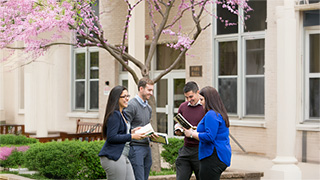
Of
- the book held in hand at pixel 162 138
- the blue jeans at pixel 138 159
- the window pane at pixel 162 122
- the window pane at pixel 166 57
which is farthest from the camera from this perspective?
the window pane at pixel 162 122

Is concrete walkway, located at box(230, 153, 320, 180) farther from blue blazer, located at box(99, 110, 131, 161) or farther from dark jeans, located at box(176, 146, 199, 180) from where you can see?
blue blazer, located at box(99, 110, 131, 161)

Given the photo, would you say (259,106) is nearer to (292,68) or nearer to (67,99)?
(292,68)

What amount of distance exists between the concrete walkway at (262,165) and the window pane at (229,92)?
57.2 inches

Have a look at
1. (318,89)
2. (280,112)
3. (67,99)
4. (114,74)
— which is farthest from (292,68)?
(67,99)

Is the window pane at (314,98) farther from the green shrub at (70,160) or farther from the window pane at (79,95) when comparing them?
the window pane at (79,95)

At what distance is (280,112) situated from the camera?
12.8 metres

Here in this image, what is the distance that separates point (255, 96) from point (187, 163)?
8453 mm

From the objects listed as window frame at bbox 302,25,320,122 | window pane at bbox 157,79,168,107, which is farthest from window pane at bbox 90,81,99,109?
window frame at bbox 302,25,320,122

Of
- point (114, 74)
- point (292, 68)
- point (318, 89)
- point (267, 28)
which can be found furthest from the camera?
point (114, 74)

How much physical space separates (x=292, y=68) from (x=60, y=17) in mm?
4811

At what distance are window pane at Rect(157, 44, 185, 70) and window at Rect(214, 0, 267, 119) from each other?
7.59ft

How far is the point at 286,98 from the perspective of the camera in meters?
12.7

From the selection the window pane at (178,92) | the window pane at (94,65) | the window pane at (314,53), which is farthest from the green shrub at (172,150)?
the window pane at (94,65)

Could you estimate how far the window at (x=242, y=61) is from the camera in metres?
16.8
